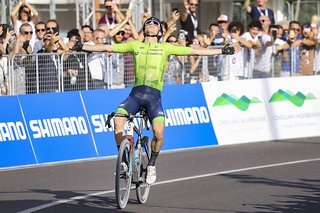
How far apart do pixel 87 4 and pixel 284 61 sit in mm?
4787

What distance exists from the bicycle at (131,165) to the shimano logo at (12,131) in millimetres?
4174

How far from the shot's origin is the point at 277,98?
20.9 meters

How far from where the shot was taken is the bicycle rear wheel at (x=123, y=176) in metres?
11.5

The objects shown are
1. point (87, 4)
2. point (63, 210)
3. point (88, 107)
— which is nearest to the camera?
point (63, 210)

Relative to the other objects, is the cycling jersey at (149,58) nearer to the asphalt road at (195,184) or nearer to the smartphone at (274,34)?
the asphalt road at (195,184)

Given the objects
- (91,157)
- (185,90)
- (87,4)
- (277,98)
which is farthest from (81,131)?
(87,4)

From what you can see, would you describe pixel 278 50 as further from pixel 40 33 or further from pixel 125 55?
pixel 40 33

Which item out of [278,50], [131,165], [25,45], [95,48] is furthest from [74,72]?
[131,165]

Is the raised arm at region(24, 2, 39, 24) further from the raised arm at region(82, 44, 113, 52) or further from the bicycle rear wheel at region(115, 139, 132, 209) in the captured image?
the bicycle rear wheel at region(115, 139, 132, 209)

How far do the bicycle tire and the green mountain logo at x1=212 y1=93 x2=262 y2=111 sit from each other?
733 cm

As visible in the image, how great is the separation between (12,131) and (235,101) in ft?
17.4

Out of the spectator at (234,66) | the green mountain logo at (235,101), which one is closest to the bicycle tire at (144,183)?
the green mountain logo at (235,101)

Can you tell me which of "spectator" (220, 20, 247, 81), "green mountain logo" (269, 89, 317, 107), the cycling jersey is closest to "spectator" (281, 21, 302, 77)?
"green mountain logo" (269, 89, 317, 107)

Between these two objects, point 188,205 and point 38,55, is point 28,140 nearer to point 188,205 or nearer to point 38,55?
point 38,55
